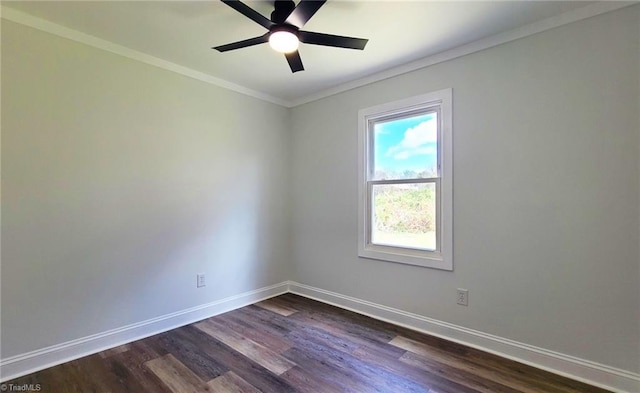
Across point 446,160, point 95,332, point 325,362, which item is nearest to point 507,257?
point 446,160

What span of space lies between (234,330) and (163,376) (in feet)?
2.55

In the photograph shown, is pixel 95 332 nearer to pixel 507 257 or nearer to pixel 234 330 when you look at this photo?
pixel 234 330

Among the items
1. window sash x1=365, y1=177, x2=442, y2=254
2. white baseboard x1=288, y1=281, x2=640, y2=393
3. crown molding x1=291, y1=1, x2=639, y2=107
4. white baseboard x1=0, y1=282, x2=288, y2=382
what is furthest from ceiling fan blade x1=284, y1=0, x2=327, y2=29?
white baseboard x1=0, y1=282, x2=288, y2=382

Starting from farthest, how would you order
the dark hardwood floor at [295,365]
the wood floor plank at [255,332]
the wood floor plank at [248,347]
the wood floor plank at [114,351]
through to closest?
the wood floor plank at [255,332], the wood floor plank at [114,351], the wood floor plank at [248,347], the dark hardwood floor at [295,365]

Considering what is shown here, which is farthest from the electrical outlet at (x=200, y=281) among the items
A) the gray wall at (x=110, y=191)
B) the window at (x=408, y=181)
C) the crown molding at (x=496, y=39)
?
the crown molding at (x=496, y=39)

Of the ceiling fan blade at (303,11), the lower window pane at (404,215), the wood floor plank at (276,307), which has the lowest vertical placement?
the wood floor plank at (276,307)

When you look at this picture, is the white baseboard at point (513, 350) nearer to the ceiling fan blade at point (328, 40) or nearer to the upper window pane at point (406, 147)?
the upper window pane at point (406, 147)

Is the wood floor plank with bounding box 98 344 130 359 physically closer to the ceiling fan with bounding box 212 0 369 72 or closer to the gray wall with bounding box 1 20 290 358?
the gray wall with bounding box 1 20 290 358

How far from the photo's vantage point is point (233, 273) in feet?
10.9

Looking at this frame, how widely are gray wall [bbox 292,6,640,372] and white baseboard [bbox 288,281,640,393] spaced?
5cm

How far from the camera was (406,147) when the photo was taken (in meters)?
2.96

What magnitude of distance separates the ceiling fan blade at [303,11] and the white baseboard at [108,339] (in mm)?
2716

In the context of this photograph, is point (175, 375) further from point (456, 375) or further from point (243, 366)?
point (456, 375)

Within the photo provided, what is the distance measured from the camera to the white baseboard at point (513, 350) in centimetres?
188
